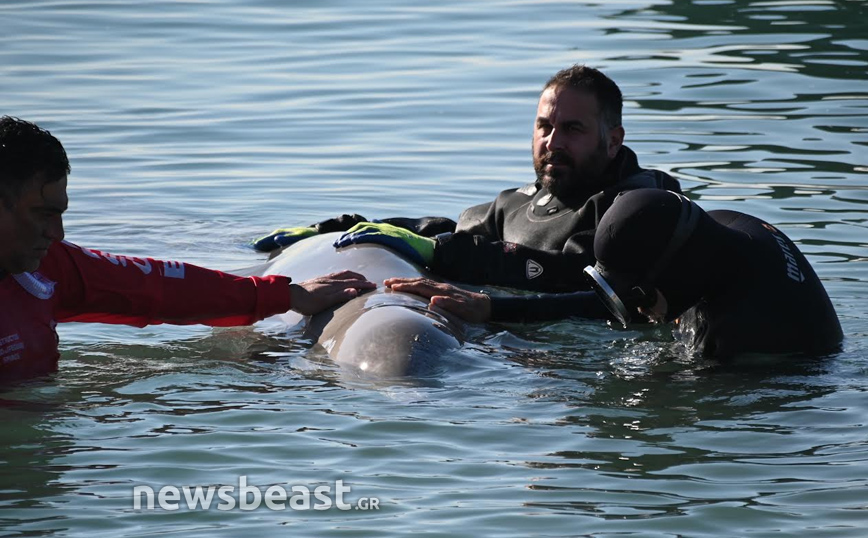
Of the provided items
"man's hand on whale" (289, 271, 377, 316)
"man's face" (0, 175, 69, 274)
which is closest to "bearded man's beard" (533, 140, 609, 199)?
"man's hand on whale" (289, 271, 377, 316)

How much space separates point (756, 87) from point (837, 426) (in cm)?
915

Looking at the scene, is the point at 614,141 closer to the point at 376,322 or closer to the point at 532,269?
the point at 532,269

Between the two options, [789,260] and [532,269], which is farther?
[532,269]

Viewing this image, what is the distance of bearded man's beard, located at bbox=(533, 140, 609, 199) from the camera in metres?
7.11

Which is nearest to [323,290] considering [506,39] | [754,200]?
[754,200]

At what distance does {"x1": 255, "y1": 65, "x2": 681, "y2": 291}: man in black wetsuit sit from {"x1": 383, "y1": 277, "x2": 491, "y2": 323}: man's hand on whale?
553mm

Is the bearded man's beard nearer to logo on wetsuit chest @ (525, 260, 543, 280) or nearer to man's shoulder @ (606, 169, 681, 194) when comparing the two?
man's shoulder @ (606, 169, 681, 194)

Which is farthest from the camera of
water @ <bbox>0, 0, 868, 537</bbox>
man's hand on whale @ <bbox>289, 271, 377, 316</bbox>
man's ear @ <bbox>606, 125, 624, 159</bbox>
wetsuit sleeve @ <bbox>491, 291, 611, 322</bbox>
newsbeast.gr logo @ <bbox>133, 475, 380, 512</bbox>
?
man's ear @ <bbox>606, 125, 624, 159</bbox>

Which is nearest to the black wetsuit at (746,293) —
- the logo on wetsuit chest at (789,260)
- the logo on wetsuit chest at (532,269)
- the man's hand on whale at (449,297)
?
the logo on wetsuit chest at (789,260)

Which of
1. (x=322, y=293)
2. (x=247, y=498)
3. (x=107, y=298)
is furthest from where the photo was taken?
(x=322, y=293)

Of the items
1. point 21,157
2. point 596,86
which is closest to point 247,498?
point 21,157

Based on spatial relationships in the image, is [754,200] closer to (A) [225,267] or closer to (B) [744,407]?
(A) [225,267]

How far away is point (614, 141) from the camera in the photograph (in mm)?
→ 7219

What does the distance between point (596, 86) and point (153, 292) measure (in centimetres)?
264
